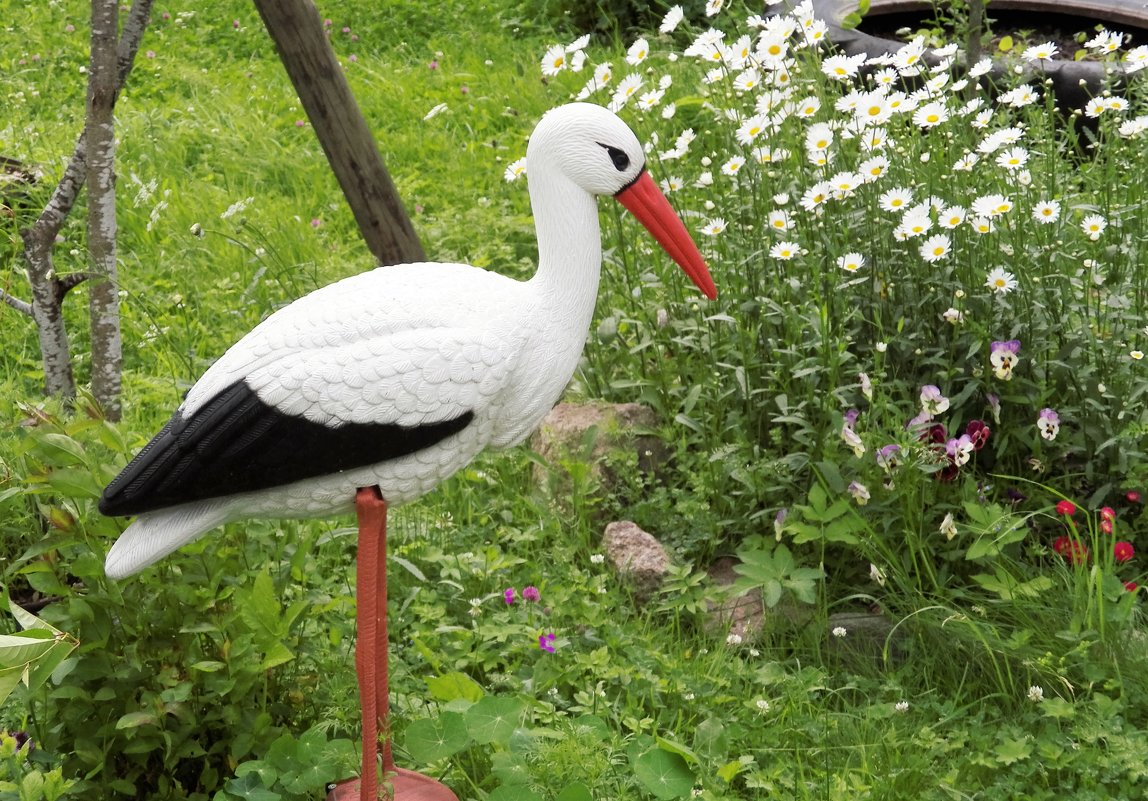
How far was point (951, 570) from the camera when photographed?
9.80 ft

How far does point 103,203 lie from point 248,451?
100 cm

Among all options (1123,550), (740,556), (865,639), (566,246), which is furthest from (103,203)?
(1123,550)

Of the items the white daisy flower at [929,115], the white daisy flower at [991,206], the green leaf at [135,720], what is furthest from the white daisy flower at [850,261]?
the green leaf at [135,720]

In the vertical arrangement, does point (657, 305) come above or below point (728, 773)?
above

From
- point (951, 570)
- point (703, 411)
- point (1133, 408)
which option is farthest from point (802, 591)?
point (1133, 408)

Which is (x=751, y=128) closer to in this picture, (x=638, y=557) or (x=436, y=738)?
(x=638, y=557)

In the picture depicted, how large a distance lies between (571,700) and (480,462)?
1.04m

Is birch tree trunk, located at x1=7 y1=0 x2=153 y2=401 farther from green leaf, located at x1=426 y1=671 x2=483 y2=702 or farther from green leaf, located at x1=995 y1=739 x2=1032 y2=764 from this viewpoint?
green leaf, located at x1=995 y1=739 x2=1032 y2=764

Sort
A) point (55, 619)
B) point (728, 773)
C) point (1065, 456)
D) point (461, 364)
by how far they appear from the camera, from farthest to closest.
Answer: point (1065, 456) → point (728, 773) → point (55, 619) → point (461, 364)

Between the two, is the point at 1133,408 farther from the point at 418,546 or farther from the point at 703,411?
the point at 418,546

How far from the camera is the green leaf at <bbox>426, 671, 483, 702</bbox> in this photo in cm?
262

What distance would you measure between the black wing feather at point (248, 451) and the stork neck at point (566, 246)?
250 mm

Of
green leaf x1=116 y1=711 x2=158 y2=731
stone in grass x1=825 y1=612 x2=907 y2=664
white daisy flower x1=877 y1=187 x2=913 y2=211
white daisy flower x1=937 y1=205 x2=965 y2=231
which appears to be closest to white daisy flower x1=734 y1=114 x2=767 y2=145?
white daisy flower x1=877 y1=187 x2=913 y2=211

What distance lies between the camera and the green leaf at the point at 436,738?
236 centimetres
